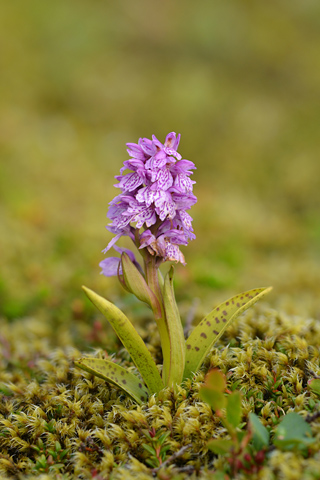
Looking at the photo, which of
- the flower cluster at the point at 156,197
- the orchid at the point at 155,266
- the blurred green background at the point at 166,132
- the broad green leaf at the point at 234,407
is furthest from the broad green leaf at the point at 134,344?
the blurred green background at the point at 166,132

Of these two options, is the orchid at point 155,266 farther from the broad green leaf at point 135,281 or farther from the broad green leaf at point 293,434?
the broad green leaf at point 293,434

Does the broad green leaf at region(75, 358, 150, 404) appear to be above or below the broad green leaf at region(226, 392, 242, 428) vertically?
above

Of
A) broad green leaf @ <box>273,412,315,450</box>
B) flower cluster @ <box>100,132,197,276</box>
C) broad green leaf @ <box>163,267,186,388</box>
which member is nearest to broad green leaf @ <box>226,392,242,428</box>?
broad green leaf @ <box>273,412,315,450</box>

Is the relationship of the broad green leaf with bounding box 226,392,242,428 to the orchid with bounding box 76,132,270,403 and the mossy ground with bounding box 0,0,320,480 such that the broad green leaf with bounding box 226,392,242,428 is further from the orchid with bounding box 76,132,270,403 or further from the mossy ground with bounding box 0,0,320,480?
the orchid with bounding box 76,132,270,403

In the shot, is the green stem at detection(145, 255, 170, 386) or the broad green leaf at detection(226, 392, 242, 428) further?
the green stem at detection(145, 255, 170, 386)

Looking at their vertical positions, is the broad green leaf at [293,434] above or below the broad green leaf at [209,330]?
below

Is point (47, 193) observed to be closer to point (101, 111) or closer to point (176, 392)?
point (101, 111)
